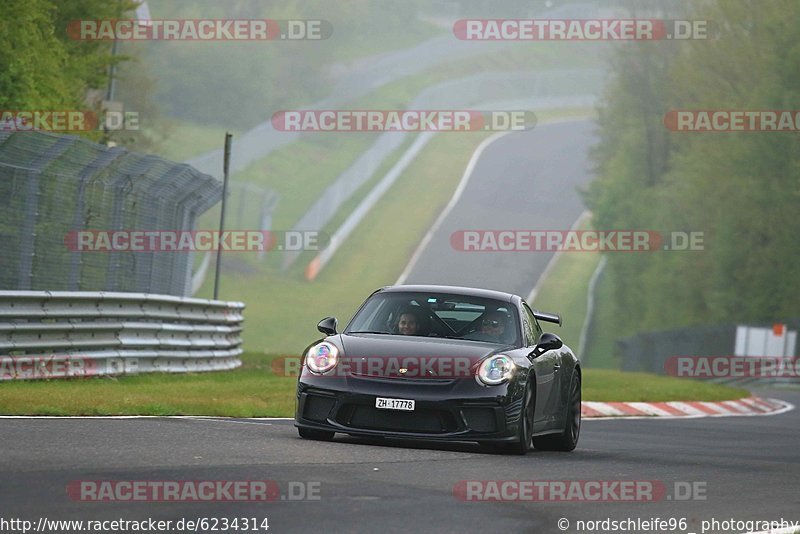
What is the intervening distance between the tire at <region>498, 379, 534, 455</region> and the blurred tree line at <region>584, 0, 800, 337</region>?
37.0 metres

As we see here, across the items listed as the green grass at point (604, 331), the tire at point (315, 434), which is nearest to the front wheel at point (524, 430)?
the tire at point (315, 434)

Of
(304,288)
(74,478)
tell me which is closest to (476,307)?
(74,478)

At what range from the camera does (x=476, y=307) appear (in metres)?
14.6

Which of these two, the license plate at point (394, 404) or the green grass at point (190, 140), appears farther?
the green grass at point (190, 140)

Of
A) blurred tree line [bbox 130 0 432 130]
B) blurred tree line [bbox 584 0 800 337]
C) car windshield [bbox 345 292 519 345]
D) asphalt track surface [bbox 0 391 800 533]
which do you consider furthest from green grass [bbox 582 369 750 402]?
blurred tree line [bbox 130 0 432 130]

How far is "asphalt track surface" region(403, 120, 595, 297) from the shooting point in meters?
67.0

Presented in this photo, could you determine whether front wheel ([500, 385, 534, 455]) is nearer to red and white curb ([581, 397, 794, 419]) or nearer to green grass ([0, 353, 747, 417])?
green grass ([0, 353, 747, 417])

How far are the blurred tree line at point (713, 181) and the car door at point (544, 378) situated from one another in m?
35.8

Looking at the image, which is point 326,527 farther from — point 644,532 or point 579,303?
point 579,303

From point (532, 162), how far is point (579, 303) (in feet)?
74.3

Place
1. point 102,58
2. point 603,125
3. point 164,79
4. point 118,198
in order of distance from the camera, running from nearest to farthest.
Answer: point 118,198, point 102,58, point 603,125, point 164,79

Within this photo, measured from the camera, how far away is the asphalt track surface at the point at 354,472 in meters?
8.71

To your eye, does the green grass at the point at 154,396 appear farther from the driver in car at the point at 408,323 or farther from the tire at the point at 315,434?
the driver in car at the point at 408,323

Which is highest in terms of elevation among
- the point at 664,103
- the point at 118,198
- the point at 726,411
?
the point at 664,103
